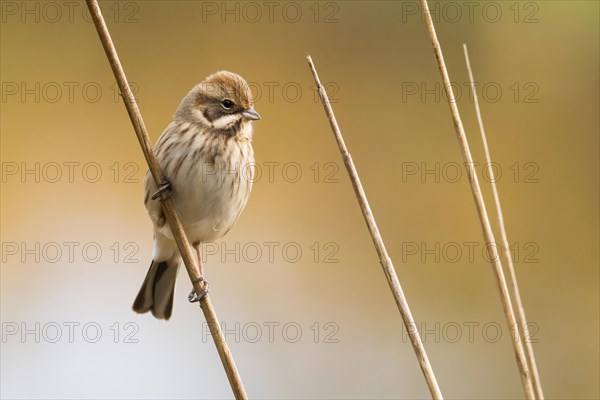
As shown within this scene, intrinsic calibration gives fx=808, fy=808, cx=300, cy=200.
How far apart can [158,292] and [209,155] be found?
32.5 inches

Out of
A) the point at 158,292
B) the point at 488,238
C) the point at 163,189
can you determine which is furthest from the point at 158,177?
the point at 158,292

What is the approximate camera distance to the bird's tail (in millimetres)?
3514

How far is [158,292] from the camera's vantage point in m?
3.56

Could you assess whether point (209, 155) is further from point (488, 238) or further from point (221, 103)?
point (488, 238)

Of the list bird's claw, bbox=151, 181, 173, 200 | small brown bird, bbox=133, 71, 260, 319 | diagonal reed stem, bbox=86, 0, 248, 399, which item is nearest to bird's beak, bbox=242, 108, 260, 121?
small brown bird, bbox=133, 71, 260, 319

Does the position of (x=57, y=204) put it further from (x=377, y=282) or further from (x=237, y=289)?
(x=377, y=282)

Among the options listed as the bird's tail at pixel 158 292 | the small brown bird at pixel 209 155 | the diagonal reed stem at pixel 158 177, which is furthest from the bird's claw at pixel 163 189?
the bird's tail at pixel 158 292

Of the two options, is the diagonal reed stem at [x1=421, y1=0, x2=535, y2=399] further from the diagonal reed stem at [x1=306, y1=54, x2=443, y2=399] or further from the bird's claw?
the bird's claw

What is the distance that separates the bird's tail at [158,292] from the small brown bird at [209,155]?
1.27 ft

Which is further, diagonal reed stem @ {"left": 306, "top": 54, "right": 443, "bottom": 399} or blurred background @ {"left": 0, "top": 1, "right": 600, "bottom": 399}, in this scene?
blurred background @ {"left": 0, "top": 1, "right": 600, "bottom": 399}

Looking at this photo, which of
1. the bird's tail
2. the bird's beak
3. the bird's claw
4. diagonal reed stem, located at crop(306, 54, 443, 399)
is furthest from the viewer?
the bird's tail

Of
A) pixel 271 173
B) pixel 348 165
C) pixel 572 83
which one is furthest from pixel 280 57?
pixel 348 165

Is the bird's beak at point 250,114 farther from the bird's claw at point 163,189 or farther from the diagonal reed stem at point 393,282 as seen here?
the diagonal reed stem at point 393,282

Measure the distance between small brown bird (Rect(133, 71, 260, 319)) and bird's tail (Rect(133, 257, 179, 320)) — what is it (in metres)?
0.39
